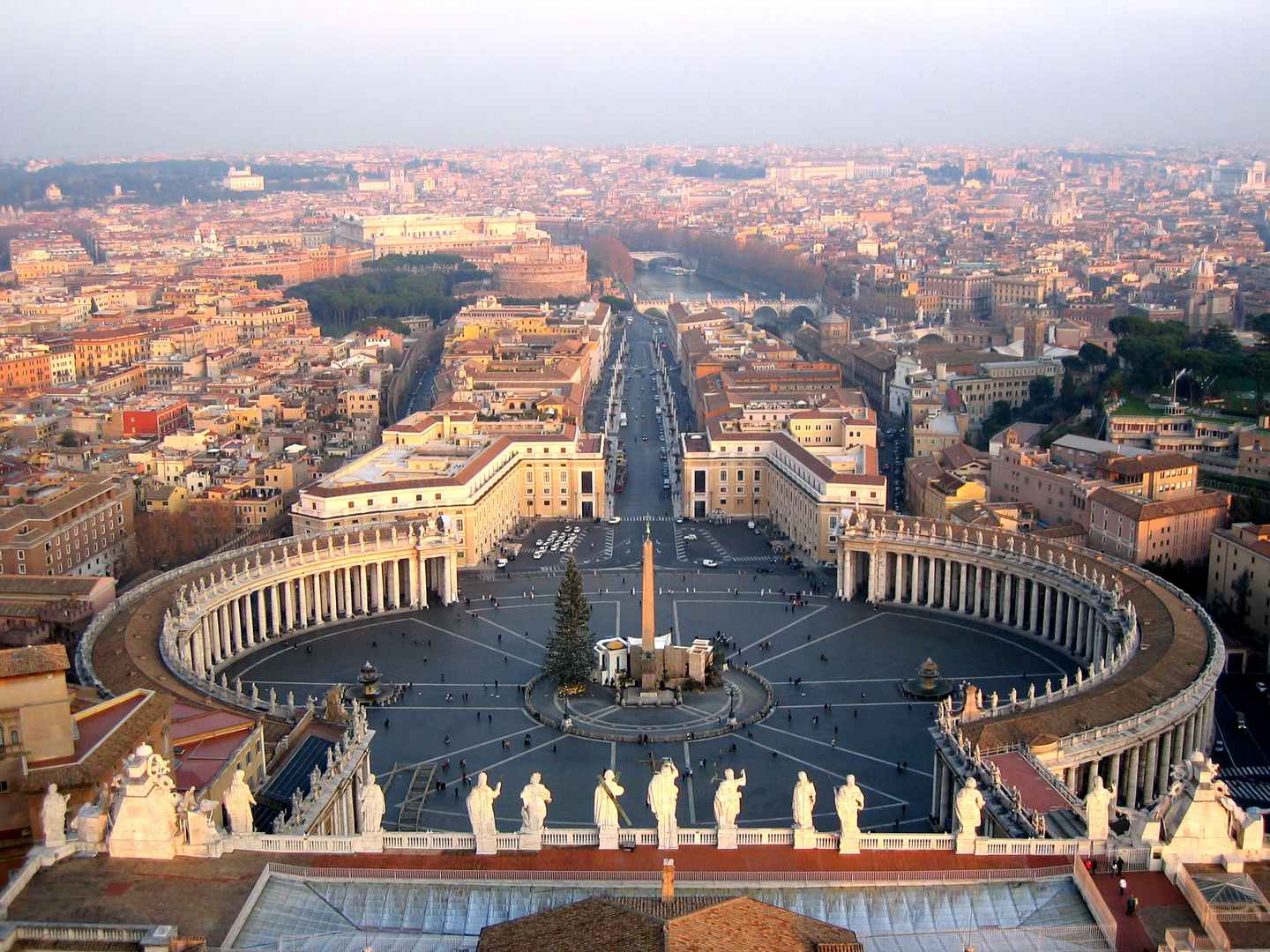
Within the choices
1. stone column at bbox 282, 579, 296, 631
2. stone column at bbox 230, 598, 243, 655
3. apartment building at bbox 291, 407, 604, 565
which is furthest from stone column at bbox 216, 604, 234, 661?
apartment building at bbox 291, 407, 604, 565

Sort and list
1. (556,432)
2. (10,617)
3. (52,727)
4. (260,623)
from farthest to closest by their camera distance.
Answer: (556,432)
(260,623)
(10,617)
(52,727)

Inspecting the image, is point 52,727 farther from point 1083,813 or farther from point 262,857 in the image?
point 1083,813

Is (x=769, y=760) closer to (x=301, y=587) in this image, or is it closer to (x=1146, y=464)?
(x=301, y=587)

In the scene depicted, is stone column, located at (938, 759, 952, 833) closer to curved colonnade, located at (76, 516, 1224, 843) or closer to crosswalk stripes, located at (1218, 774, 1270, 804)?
curved colonnade, located at (76, 516, 1224, 843)

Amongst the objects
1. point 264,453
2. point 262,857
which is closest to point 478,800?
point 262,857

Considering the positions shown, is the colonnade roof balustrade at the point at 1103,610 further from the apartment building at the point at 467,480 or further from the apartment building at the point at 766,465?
the apartment building at the point at 467,480

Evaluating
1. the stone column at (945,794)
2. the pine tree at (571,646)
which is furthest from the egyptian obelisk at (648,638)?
the stone column at (945,794)

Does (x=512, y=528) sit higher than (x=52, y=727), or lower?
lower

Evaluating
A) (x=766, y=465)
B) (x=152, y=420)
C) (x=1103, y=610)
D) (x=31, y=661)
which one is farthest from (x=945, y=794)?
(x=152, y=420)
